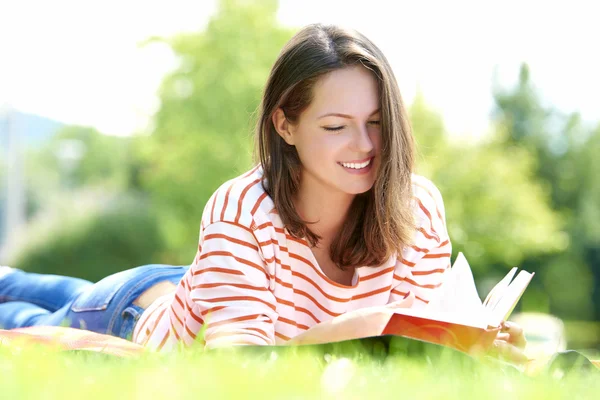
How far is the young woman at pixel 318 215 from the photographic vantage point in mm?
2496

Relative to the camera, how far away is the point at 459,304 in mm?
2369

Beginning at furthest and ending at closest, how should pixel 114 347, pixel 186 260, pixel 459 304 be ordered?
pixel 186 260 → pixel 459 304 → pixel 114 347

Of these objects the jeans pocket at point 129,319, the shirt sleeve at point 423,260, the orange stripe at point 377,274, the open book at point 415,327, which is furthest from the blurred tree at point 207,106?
the open book at point 415,327

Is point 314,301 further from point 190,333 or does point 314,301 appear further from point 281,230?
point 190,333

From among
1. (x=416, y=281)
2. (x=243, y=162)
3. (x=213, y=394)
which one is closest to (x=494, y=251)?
(x=243, y=162)

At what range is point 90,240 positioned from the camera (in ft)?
57.4

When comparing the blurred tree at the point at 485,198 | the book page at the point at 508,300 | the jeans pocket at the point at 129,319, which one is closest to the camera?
the book page at the point at 508,300

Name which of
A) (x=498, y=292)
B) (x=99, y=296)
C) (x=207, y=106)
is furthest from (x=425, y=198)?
(x=207, y=106)

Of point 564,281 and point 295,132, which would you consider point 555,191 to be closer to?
point 564,281

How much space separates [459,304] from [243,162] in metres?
18.8

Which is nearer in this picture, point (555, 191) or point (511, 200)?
point (511, 200)

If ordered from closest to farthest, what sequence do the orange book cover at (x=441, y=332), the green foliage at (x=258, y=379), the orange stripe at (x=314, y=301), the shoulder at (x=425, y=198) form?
the green foliage at (x=258, y=379), the orange book cover at (x=441, y=332), the orange stripe at (x=314, y=301), the shoulder at (x=425, y=198)

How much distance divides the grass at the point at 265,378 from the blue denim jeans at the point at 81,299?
68.2 inches

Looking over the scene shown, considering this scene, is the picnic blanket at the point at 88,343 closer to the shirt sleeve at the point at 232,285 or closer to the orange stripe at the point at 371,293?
the shirt sleeve at the point at 232,285
